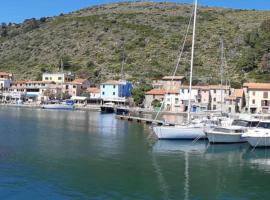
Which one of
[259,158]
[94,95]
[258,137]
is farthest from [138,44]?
[259,158]

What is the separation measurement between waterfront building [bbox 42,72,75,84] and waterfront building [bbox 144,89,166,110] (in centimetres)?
3146

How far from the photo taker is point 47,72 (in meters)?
142

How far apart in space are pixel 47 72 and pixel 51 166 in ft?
361

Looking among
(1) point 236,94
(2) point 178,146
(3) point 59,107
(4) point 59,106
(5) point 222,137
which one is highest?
(1) point 236,94

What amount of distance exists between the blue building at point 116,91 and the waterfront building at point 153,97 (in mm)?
9383

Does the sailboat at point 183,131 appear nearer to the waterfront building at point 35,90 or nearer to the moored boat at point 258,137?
the moored boat at point 258,137

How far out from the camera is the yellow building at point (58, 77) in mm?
132000

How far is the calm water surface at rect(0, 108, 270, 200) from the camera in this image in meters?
28.1

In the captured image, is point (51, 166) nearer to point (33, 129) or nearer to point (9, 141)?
point (9, 141)

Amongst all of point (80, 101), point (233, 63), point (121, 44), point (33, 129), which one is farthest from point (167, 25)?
point (33, 129)

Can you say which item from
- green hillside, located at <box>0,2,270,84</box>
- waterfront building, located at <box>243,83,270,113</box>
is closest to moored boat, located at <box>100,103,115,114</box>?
green hillside, located at <box>0,2,270,84</box>

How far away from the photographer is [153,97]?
108562 mm

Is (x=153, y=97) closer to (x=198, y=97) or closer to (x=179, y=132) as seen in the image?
(x=198, y=97)

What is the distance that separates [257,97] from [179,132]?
4880 cm
